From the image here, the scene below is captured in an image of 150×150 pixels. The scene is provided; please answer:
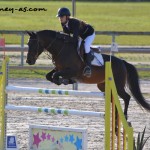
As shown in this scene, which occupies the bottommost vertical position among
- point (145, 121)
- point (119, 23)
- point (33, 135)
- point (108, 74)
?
point (119, 23)

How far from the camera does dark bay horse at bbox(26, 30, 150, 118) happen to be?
1125 centimetres

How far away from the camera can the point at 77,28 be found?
37.0 feet

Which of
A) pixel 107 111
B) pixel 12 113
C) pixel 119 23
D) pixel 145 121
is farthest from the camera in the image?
pixel 119 23

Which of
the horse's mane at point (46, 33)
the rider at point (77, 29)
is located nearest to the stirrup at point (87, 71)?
the rider at point (77, 29)

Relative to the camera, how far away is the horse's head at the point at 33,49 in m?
11.2

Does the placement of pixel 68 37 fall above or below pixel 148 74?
above

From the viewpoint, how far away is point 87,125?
1191cm

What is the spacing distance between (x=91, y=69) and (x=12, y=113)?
2.34 m

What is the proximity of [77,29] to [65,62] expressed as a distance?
0.61 metres

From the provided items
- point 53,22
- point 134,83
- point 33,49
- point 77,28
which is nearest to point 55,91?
point 33,49

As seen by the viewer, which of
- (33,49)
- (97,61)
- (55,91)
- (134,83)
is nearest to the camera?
(55,91)

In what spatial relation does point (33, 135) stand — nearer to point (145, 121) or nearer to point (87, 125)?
point (87, 125)

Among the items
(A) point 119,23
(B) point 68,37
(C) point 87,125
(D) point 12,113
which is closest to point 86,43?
(B) point 68,37

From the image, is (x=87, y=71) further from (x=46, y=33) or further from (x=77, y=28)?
(x=46, y=33)
